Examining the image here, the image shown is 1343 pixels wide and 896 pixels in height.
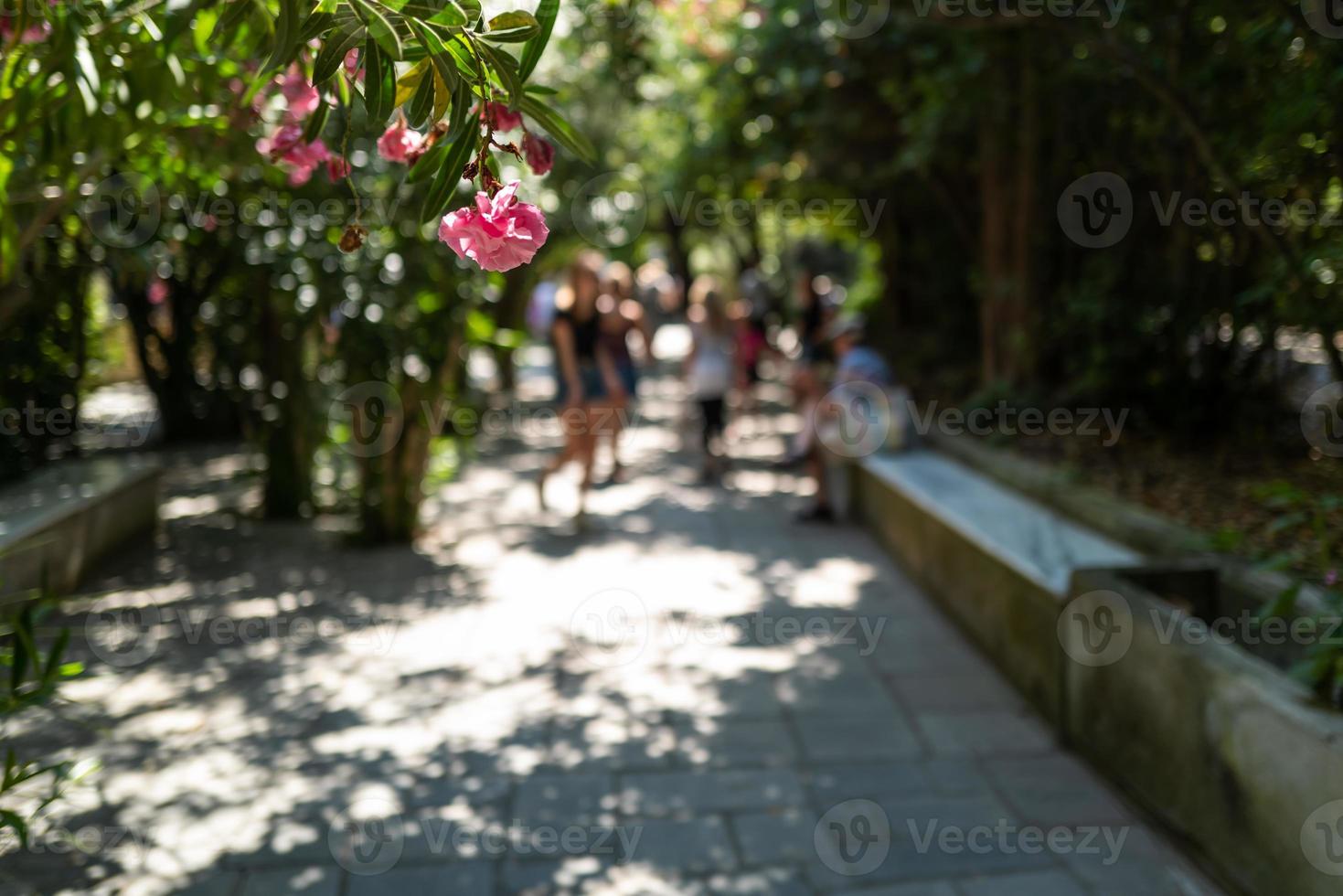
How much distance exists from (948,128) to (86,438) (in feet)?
27.4

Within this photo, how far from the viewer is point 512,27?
229cm

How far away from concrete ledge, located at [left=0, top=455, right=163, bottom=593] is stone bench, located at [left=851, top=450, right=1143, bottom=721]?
14.7 feet

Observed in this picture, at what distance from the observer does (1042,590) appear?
4.76m

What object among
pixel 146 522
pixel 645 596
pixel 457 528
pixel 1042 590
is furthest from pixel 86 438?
pixel 1042 590

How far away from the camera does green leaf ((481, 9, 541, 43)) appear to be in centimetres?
228

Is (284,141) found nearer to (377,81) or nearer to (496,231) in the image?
(377,81)
